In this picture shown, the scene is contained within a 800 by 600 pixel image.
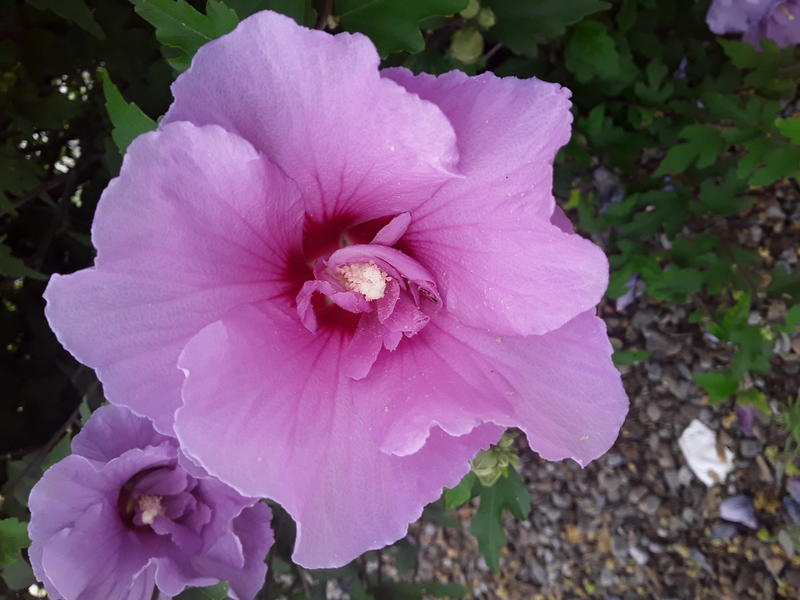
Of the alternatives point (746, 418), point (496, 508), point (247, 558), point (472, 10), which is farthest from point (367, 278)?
point (746, 418)

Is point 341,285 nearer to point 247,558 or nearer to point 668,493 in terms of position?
point 247,558

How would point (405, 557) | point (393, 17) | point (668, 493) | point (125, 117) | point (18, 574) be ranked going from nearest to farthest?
point (125, 117)
point (393, 17)
point (18, 574)
point (405, 557)
point (668, 493)

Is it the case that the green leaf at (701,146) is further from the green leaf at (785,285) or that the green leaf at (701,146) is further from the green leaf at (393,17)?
the green leaf at (393,17)

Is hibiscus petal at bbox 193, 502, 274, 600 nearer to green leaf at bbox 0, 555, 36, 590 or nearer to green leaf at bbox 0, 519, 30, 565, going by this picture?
green leaf at bbox 0, 519, 30, 565

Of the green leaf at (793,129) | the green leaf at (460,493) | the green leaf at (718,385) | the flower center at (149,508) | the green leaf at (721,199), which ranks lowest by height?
the green leaf at (718,385)

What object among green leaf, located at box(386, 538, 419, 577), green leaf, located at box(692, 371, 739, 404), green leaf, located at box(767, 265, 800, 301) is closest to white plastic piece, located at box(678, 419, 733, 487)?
green leaf, located at box(692, 371, 739, 404)

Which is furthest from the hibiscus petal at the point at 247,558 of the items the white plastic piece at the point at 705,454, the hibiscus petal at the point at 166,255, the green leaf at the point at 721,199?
the white plastic piece at the point at 705,454
